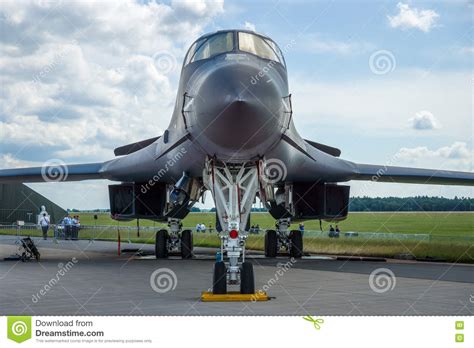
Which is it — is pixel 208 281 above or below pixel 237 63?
below

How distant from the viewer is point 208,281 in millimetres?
13148

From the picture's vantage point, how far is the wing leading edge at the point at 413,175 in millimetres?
21156

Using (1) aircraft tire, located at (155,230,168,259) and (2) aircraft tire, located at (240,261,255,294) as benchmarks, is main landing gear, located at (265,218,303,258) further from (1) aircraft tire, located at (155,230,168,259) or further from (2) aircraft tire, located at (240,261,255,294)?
(2) aircraft tire, located at (240,261,255,294)

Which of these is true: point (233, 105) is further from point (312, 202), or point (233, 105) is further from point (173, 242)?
point (312, 202)

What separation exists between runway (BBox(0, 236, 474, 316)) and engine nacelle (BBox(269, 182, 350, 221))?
2.77 metres

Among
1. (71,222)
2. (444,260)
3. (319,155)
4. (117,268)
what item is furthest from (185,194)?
(71,222)

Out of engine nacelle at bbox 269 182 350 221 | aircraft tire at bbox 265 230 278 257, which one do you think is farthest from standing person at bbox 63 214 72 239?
A: engine nacelle at bbox 269 182 350 221

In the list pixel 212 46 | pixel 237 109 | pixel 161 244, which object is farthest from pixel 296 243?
pixel 237 109

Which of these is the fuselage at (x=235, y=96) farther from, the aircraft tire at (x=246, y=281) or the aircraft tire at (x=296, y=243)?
the aircraft tire at (x=296, y=243)

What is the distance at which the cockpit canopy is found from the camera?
12.8 metres
